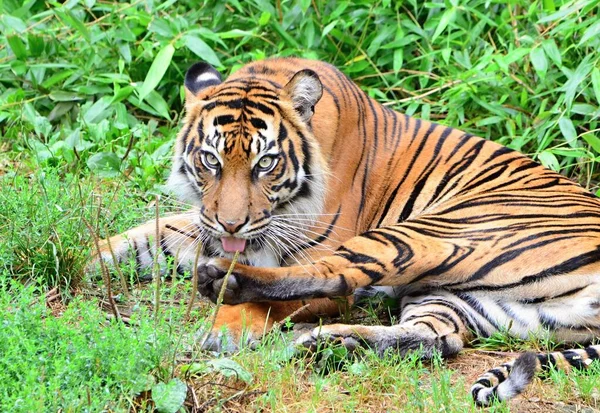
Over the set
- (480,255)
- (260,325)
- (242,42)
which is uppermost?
(242,42)

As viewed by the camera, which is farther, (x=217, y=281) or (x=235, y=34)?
(x=235, y=34)

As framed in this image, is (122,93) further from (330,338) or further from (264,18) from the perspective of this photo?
(330,338)

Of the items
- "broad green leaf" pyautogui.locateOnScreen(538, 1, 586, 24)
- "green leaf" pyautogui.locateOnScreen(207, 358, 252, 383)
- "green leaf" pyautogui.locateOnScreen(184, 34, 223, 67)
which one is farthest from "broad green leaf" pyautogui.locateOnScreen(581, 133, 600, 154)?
"green leaf" pyautogui.locateOnScreen(207, 358, 252, 383)

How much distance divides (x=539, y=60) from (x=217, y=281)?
8.24 ft

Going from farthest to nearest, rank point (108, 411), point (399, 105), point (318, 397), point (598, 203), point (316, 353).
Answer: point (399, 105), point (598, 203), point (316, 353), point (318, 397), point (108, 411)

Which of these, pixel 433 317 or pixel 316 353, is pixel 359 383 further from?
pixel 433 317

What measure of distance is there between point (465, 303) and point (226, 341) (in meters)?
1.11

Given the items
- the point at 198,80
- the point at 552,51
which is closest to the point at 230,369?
the point at 198,80

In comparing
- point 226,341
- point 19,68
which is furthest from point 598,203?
point 19,68

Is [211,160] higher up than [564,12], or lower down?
lower down

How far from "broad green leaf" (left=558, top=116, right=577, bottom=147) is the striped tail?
1990 mm

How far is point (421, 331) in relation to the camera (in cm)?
402

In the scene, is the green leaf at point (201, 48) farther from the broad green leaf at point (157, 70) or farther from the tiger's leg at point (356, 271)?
the tiger's leg at point (356, 271)

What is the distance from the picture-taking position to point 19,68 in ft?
21.8
